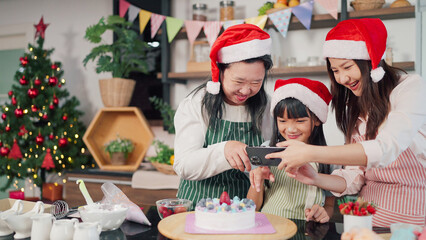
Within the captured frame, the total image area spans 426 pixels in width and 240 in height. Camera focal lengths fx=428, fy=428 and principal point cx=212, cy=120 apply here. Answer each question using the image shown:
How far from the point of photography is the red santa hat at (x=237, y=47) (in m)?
1.58

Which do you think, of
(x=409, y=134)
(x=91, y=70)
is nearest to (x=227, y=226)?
(x=409, y=134)

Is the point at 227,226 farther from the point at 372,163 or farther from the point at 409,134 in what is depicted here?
the point at 409,134

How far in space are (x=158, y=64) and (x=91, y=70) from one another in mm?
758

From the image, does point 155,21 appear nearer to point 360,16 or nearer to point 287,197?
point 360,16

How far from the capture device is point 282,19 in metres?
3.07

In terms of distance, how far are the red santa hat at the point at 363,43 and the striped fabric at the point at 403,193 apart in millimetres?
310

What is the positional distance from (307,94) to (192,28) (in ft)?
6.23

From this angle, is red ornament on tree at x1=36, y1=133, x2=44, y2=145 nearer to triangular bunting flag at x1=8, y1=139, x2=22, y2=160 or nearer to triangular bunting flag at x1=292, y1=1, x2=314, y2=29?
triangular bunting flag at x1=8, y1=139, x2=22, y2=160

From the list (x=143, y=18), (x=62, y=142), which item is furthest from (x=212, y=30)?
(x=62, y=142)

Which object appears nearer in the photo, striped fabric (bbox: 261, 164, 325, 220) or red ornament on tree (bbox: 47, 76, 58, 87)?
striped fabric (bbox: 261, 164, 325, 220)

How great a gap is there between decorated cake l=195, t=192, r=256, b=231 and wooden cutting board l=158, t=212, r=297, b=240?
2.1 inches

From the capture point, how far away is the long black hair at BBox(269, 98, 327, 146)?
1643 mm

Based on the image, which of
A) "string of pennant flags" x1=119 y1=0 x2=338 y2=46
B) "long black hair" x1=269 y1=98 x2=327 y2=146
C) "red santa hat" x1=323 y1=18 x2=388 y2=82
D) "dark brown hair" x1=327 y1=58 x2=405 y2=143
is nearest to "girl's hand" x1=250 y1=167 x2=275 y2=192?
"long black hair" x1=269 y1=98 x2=327 y2=146

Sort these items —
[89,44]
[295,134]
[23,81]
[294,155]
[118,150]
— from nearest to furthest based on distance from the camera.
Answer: [294,155], [295,134], [118,150], [23,81], [89,44]
